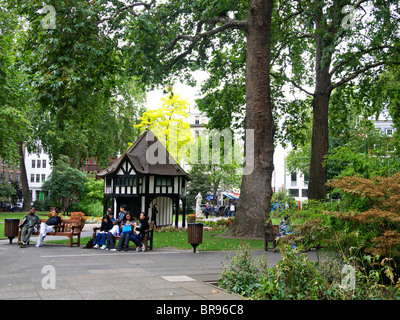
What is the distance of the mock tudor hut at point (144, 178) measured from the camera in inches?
948

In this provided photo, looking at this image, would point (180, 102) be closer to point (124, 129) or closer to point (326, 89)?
point (124, 129)

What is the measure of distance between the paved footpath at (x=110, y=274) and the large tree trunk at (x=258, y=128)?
464 centimetres

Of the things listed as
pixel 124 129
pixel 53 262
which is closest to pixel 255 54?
pixel 53 262

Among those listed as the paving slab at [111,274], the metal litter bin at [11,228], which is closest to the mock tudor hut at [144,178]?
the metal litter bin at [11,228]

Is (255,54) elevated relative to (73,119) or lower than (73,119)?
elevated

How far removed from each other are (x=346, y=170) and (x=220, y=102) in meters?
17.6

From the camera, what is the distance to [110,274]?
8.63m

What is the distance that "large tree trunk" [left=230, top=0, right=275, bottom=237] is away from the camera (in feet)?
58.3

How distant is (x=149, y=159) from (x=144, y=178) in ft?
5.04

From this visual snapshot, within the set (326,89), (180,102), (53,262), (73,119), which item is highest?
(180,102)

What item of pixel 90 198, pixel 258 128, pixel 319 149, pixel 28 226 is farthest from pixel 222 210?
pixel 28 226

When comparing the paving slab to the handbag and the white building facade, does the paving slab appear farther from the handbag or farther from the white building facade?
the white building facade

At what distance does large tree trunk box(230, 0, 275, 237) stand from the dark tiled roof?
7.71 metres

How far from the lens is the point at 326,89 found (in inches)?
869
